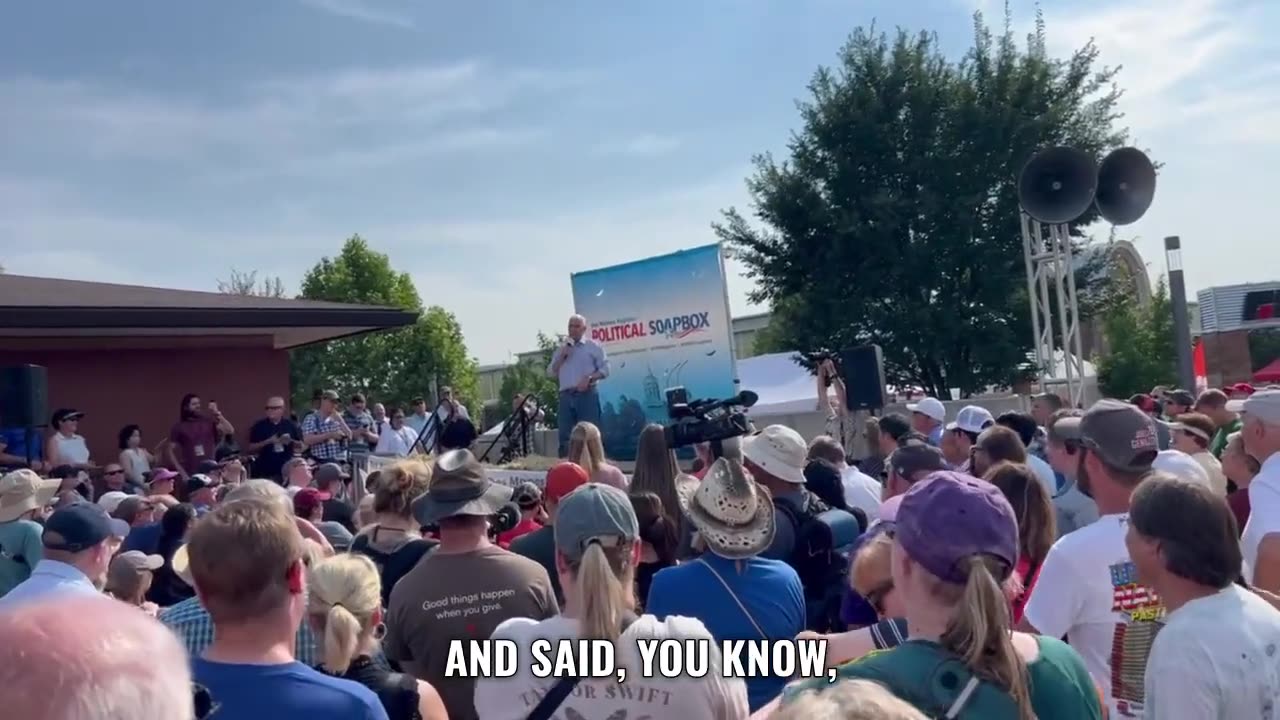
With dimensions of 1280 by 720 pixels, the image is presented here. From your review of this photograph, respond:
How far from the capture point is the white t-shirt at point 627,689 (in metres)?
2.71

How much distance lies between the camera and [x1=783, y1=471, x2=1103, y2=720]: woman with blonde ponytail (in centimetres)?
202

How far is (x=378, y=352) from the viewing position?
140 ft

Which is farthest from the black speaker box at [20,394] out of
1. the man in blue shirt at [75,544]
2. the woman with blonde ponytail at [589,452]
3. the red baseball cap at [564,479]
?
the red baseball cap at [564,479]

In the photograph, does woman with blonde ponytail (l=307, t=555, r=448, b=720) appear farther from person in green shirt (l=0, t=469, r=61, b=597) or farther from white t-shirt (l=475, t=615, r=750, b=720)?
person in green shirt (l=0, t=469, r=61, b=597)

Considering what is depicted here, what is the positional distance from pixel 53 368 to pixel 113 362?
2.51 ft

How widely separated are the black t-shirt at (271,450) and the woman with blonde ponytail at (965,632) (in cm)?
1183

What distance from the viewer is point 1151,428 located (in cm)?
378

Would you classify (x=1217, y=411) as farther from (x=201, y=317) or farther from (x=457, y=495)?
(x=201, y=317)

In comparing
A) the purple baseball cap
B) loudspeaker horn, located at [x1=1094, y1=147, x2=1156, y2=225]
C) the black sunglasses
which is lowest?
the black sunglasses

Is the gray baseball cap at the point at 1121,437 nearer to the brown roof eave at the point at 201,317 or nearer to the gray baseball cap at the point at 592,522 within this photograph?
the gray baseball cap at the point at 592,522

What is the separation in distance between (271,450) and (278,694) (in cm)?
1157

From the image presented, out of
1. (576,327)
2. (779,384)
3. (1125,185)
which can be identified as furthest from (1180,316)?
(779,384)

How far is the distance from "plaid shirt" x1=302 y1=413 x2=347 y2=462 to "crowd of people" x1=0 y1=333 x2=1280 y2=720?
326 inches

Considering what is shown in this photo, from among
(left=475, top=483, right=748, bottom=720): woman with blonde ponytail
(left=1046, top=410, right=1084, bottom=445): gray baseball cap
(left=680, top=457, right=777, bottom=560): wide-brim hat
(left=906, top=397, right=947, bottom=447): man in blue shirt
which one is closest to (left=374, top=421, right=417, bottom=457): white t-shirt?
(left=906, top=397, right=947, bottom=447): man in blue shirt
